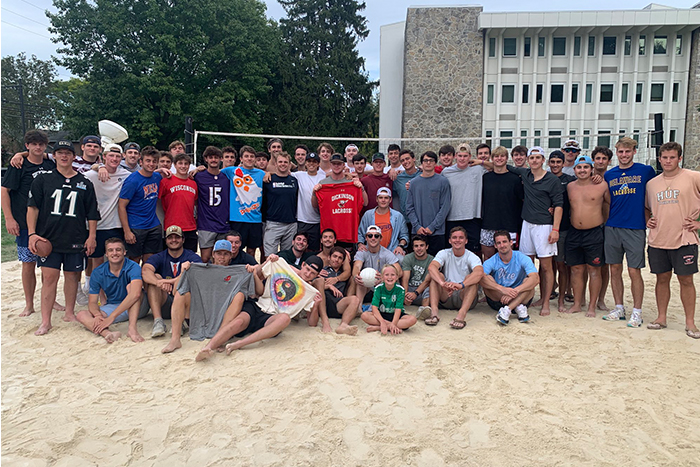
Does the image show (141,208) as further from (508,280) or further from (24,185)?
(508,280)

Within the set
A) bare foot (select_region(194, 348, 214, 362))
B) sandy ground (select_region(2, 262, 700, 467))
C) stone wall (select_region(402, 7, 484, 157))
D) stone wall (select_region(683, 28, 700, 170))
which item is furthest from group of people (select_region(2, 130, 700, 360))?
stone wall (select_region(683, 28, 700, 170))

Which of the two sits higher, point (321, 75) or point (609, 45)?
point (609, 45)

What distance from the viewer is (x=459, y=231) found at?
457 cm

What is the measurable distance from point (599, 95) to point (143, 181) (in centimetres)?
2028

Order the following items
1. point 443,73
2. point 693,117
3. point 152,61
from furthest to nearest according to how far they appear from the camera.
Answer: point 443,73 → point 693,117 → point 152,61

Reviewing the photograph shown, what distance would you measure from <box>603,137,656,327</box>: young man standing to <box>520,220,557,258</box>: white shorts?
0.54m

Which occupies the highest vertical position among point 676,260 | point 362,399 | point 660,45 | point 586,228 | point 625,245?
point 660,45

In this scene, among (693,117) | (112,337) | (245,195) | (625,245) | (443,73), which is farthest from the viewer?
(443,73)

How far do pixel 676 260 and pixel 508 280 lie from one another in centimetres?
148

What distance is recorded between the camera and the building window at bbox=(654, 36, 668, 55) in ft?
63.2

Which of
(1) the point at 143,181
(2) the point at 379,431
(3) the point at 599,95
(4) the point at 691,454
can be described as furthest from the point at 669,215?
(3) the point at 599,95

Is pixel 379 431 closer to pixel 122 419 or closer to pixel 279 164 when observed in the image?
pixel 122 419

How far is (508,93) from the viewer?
63.8 ft

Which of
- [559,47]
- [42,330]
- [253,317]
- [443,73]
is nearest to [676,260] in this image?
[253,317]
